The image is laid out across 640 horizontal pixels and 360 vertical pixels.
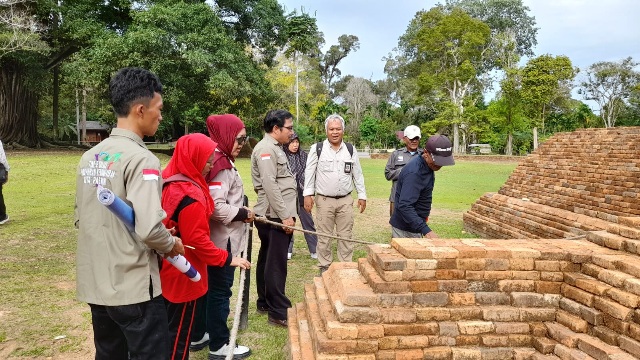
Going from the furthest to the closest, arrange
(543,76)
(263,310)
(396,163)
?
1. (543,76)
2. (396,163)
3. (263,310)

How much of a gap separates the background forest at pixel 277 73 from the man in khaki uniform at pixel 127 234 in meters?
17.3

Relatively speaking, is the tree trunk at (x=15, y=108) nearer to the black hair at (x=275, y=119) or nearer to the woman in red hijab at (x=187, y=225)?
the black hair at (x=275, y=119)

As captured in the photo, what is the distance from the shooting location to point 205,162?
8.04ft

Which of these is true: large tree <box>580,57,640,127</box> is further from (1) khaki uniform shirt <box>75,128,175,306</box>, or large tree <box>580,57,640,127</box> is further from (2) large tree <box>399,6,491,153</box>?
(1) khaki uniform shirt <box>75,128,175,306</box>

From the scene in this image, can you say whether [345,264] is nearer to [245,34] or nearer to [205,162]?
[205,162]

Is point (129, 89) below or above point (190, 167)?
above

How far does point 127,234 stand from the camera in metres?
1.89

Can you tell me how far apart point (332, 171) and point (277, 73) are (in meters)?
35.0

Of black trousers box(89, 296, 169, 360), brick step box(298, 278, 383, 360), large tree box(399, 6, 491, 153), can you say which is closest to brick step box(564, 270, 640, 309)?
brick step box(298, 278, 383, 360)

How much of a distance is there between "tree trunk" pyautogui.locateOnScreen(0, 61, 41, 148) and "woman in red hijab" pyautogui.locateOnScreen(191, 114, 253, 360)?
22.7 m

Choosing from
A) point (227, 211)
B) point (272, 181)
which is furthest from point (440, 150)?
point (227, 211)

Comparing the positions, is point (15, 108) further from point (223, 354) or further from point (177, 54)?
point (223, 354)

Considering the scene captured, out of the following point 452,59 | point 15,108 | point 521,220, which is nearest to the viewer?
point 521,220

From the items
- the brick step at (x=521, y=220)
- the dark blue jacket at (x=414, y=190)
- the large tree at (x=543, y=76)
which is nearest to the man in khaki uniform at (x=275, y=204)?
the dark blue jacket at (x=414, y=190)
